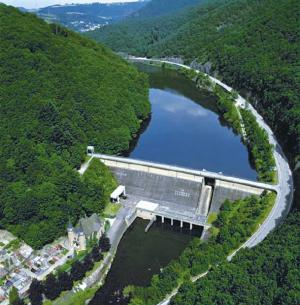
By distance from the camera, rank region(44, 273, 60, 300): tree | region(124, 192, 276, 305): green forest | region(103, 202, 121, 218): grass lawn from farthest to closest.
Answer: region(103, 202, 121, 218): grass lawn
region(124, 192, 276, 305): green forest
region(44, 273, 60, 300): tree

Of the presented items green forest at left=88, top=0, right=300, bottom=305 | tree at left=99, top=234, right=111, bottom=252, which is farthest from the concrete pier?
green forest at left=88, top=0, right=300, bottom=305

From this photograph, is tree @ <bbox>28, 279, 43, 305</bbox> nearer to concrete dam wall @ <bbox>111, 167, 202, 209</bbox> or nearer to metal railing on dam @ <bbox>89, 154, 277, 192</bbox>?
concrete dam wall @ <bbox>111, 167, 202, 209</bbox>

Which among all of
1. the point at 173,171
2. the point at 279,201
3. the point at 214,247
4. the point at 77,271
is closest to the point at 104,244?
the point at 77,271

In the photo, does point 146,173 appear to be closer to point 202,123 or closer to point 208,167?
point 208,167

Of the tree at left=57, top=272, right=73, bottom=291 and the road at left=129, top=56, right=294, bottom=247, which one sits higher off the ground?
the road at left=129, top=56, right=294, bottom=247

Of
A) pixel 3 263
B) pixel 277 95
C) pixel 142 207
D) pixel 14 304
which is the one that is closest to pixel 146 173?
pixel 142 207

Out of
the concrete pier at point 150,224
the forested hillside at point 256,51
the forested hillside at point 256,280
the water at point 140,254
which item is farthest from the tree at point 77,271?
the forested hillside at point 256,51

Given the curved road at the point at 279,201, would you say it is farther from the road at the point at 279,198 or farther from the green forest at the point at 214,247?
the green forest at the point at 214,247
